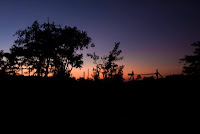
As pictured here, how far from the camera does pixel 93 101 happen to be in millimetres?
11367

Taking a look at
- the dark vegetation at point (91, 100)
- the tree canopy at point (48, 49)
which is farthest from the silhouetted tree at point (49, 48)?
the dark vegetation at point (91, 100)

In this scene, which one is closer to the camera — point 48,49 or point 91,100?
point 91,100

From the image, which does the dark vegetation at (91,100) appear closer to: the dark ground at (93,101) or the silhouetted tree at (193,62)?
the dark ground at (93,101)

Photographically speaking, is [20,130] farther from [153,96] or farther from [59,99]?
[153,96]

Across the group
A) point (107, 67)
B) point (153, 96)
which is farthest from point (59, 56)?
point (153, 96)

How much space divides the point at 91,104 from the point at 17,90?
17.4 feet

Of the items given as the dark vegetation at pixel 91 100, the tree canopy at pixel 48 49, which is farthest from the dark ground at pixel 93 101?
the tree canopy at pixel 48 49

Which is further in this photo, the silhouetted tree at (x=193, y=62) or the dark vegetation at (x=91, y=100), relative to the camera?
the silhouetted tree at (x=193, y=62)

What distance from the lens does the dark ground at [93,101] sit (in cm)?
883

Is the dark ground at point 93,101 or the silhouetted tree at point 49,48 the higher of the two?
the silhouetted tree at point 49,48

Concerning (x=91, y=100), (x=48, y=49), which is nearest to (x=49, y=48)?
(x=48, y=49)

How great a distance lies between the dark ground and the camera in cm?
883

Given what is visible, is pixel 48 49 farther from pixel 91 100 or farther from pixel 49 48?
pixel 91 100

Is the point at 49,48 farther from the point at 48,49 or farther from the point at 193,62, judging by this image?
the point at 193,62
